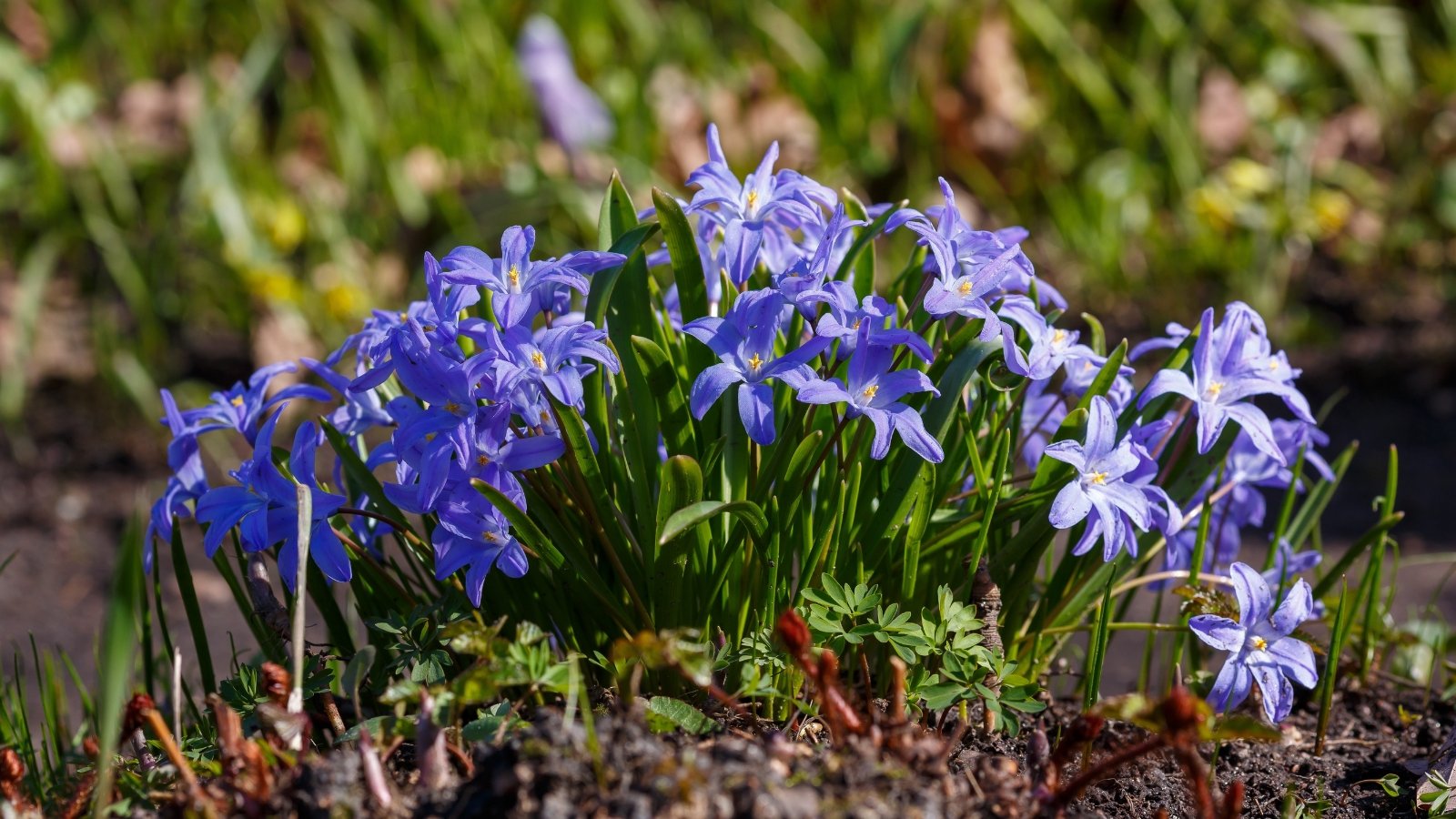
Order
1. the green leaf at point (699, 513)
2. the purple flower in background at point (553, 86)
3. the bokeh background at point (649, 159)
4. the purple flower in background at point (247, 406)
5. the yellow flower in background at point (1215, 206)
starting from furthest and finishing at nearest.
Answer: the purple flower in background at point (553, 86) → the yellow flower in background at point (1215, 206) → the bokeh background at point (649, 159) → the purple flower in background at point (247, 406) → the green leaf at point (699, 513)

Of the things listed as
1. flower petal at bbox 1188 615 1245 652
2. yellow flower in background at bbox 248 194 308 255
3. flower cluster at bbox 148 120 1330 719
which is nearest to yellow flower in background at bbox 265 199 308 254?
yellow flower in background at bbox 248 194 308 255

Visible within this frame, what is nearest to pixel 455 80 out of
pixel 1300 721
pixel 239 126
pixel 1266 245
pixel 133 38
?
pixel 239 126

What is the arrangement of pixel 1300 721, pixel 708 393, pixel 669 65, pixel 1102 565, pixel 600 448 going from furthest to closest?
pixel 669 65, pixel 1300 721, pixel 1102 565, pixel 600 448, pixel 708 393

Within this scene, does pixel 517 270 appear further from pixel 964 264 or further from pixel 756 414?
pixel 964 264

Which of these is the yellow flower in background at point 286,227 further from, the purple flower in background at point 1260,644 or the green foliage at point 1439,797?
the green foliage at point 1439,797

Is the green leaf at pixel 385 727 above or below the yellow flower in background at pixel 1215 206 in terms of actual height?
below

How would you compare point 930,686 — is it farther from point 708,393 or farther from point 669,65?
point 669,65

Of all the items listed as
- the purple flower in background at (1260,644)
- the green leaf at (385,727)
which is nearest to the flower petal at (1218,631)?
the purple flower in background at (1260,644)

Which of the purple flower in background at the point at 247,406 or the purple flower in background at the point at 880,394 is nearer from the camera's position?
the purple flower in background at the point at 880,394
